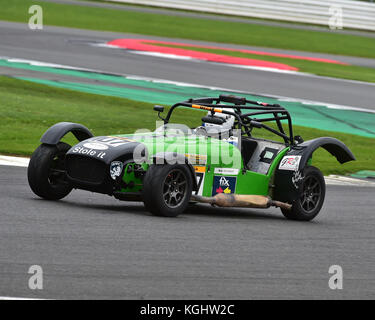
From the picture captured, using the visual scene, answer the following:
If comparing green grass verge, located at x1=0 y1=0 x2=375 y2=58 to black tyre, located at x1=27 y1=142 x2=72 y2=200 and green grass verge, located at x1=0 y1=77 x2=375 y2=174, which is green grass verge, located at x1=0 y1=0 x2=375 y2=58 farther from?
black tyre, located at x1=27 y1=142 x2=72 y2=200

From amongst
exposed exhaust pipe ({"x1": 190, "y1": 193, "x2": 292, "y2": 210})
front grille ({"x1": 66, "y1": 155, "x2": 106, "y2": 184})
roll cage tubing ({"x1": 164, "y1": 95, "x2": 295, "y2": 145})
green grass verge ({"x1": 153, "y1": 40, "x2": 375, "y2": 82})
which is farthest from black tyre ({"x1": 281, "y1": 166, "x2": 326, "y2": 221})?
green grass verge ({"x1": 153, "y1": 40, "x2": 375, "y2": 82})

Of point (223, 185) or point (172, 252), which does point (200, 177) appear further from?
point (172, 252)

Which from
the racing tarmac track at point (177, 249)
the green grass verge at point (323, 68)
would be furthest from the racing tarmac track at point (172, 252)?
the green grass verge at point (323, 68)

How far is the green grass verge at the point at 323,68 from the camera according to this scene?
26469 millimetres

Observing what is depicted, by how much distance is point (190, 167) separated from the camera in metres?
8.84

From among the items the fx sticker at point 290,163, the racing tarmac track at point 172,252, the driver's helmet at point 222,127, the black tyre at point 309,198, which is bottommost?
the racing tarmac track at point 172,252

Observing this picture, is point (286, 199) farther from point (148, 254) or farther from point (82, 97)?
point (82, 97)

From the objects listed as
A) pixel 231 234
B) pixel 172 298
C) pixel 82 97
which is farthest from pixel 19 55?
pixel 172 298

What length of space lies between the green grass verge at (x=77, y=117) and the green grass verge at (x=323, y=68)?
9.03 metres

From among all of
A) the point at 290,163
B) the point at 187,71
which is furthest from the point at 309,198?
the point at 187,71

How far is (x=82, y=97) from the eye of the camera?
19266mm

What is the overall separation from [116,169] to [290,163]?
7.40 ft

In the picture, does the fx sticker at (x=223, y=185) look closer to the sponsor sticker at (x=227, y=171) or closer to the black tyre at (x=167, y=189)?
the sponsor sticker at (x=227, y=171)

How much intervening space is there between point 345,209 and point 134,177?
11.0 feet
